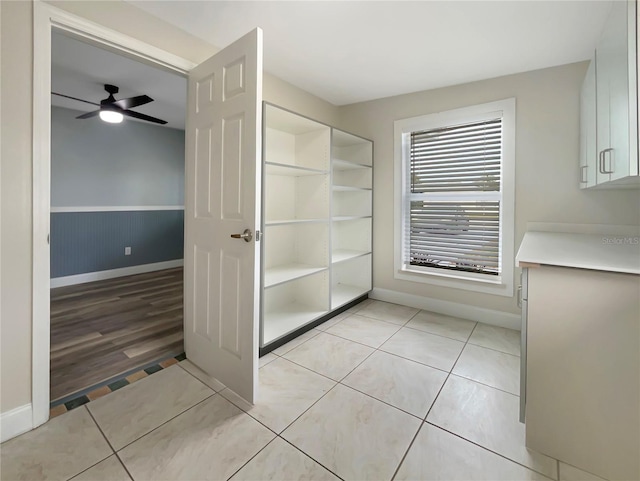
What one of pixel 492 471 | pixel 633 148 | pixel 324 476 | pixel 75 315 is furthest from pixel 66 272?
pixel 633 148

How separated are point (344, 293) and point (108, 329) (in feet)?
7.62

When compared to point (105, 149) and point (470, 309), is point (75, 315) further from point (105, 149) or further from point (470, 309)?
point (470, 309)

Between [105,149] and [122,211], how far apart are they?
3.15 feet

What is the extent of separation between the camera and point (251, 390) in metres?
1.67

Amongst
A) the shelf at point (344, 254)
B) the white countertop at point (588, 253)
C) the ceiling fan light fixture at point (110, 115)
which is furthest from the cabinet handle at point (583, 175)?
the ceiling fan light fixture at point (110, 115)

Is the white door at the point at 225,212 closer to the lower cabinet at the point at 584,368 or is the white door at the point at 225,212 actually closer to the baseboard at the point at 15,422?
the baseboard at the point at 15,422

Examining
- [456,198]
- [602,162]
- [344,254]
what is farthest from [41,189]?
[456,198]

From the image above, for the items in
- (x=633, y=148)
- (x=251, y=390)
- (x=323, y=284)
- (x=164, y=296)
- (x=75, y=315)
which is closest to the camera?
(x=633, y=148)

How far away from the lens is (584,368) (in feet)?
4.07

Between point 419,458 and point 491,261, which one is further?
point 491,261

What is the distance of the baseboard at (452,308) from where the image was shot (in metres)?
2.76

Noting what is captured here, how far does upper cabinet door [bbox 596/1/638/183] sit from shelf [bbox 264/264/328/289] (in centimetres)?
201

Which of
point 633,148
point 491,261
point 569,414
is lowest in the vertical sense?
point 569,414

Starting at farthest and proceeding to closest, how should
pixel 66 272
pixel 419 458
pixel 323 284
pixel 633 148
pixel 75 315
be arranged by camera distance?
pixel 66 272
pixel 75 315
pixel 323 284
pixel 419 458
pixel 633 148
